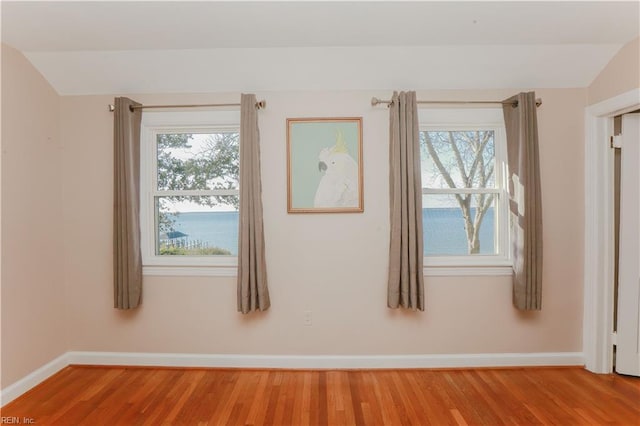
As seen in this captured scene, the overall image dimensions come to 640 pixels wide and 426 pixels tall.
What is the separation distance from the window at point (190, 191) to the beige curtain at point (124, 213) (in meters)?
0.19

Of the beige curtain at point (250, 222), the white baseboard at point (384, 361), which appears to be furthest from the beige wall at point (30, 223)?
the beige curtain at point (250, 222)

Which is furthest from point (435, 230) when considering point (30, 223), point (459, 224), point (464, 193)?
point (30, 223)

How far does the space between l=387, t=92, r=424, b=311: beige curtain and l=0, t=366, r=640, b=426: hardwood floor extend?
631 millimetres

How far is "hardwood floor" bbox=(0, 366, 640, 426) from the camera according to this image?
204 cm

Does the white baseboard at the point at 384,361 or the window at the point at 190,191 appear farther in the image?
the window at the point at 190,191

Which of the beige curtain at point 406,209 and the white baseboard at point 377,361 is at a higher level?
the beige curtain at point 406,209

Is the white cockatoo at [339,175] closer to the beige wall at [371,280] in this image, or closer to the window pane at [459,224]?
the beige wall at [371,280]

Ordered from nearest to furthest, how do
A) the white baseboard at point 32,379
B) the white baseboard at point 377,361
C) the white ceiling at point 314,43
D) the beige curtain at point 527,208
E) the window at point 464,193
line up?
the white ceiling at point 314,43, the white baseboard at point 32,379, the beige curtain at point 527,208, the white baseboard at point 377,361, the window at point 464,193

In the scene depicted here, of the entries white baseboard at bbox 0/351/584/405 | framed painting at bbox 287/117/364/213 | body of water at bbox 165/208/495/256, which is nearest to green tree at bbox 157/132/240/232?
body of water at bbox 165/208/495/256

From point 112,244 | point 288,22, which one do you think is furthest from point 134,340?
point 288,22

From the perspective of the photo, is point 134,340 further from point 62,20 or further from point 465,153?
point 465,153

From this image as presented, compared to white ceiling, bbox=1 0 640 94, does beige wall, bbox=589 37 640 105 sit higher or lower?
lower

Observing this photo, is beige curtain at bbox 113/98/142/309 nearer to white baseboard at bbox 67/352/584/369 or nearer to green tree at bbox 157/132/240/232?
green tree at bbox 157/132/240/232

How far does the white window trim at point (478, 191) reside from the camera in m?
2.68
